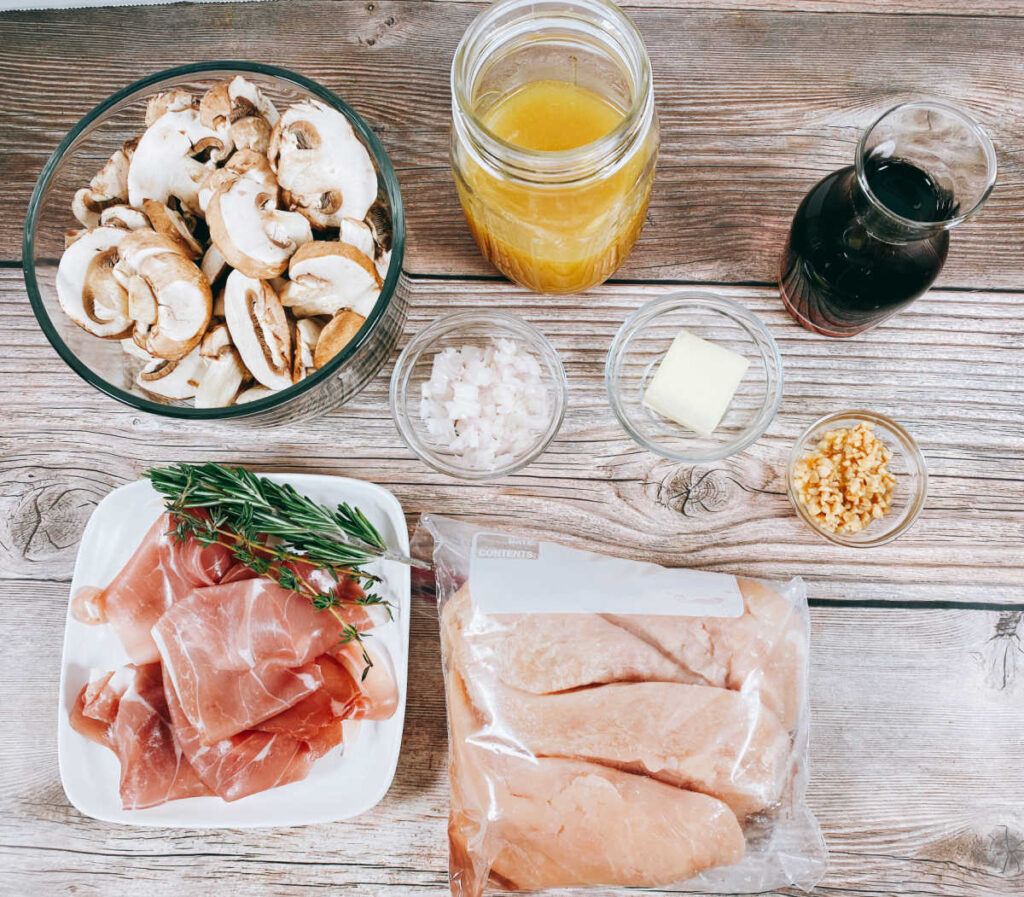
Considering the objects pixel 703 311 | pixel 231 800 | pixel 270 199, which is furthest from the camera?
pixel 703 311

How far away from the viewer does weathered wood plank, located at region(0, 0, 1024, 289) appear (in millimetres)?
1217

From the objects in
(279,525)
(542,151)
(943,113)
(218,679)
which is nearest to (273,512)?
(279,525)

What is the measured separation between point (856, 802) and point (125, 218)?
1.31m

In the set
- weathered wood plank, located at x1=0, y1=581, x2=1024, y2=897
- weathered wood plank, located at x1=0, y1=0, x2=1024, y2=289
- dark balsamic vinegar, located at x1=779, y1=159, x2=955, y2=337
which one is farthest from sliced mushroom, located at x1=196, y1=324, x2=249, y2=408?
dark balsamic vinegar, located at x1=779, y1=159, x2=955, y2=337

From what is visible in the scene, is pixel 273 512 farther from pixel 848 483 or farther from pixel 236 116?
pixel 848 483

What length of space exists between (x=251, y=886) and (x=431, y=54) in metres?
1.30

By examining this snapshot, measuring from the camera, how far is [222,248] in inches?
38.6

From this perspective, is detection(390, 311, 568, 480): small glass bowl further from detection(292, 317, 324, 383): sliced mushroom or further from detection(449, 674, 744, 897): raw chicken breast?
detection(449, 674, 744, 897): raw chicken breast

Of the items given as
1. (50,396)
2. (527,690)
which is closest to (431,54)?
(50,396)

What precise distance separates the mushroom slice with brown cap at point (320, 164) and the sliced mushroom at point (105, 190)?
213mm

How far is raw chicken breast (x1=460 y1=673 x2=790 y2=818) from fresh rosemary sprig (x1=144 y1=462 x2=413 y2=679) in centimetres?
26

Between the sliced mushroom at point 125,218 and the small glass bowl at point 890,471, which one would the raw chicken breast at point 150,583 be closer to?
the sliced mushroom at point 125,218

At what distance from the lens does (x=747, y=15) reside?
4.04 feet

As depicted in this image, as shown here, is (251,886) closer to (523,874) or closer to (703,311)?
(523,874)
